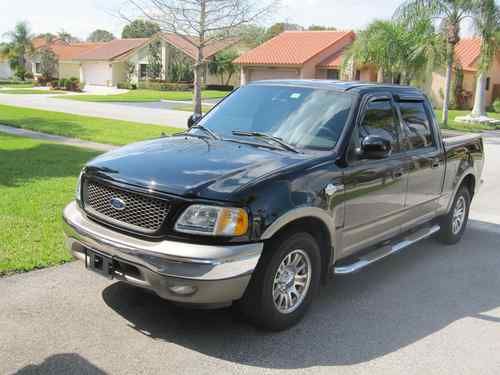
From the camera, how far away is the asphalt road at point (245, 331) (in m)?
3.98

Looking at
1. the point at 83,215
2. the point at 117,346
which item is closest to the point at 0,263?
the point at 83,215

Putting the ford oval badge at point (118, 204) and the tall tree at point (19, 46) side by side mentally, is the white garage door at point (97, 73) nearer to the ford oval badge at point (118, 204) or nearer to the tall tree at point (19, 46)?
the tall tree at point (19, 46)

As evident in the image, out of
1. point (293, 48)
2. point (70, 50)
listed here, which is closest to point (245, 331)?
point (293, 48)

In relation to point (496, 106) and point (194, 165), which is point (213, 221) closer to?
point (194, 165)

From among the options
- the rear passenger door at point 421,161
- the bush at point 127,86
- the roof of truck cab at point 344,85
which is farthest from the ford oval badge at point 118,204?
the bush at point 127,86

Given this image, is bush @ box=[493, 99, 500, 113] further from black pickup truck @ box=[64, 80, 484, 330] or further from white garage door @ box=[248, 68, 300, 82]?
black pickup truck @ box=[64, 80, 484, 330]

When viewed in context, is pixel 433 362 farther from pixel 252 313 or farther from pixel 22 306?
pixel 22 306

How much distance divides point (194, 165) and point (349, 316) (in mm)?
1841

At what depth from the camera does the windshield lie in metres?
5.11

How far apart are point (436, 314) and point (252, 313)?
179 cm

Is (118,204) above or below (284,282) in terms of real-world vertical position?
above

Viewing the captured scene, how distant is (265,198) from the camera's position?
162 inches

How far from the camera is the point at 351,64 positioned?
33.5m

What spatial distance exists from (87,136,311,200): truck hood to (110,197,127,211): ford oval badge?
147mm
